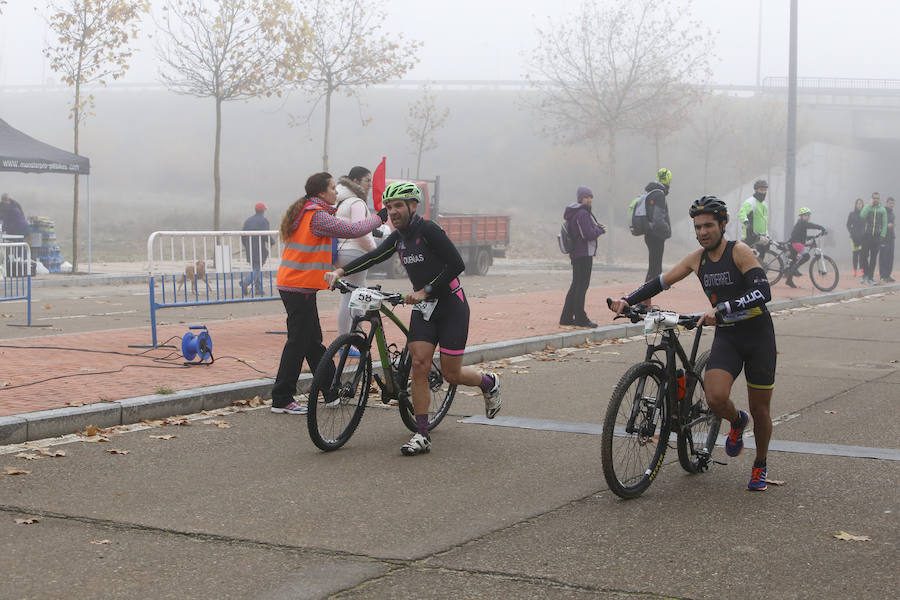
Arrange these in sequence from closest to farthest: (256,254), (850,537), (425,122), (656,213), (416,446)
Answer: (850,537) → (416,446) → (256,254) → (656,213) → (425,122)

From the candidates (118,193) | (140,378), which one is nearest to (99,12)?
(140,378)

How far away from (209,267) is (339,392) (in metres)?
5.26

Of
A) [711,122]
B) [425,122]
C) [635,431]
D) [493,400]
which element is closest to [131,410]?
[493,400]

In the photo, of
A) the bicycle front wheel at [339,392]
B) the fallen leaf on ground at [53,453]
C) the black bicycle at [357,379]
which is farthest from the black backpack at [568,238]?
the fallen leaf on ground at [53,453]

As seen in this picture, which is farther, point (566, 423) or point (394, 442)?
point (566, 423)

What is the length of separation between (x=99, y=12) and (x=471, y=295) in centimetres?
1383

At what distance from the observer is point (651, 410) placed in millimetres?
5902

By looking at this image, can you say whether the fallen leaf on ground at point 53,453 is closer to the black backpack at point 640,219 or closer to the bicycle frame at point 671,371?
the bicycle frame at point 671,371

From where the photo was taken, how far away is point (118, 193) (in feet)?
247

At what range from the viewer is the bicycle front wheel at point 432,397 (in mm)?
7305

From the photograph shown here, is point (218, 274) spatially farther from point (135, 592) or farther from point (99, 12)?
point (99, 12)

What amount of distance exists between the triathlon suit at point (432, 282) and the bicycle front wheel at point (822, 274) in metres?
15.6

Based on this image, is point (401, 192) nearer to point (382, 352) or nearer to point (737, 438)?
point (382, 352)

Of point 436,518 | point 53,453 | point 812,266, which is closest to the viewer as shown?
point 436,518
